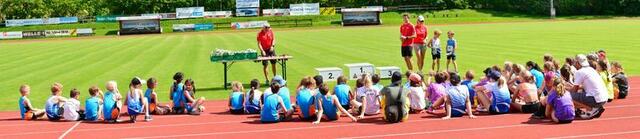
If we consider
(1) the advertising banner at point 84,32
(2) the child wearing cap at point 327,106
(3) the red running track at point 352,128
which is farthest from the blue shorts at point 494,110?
(1) the advertising banner at point 84,32

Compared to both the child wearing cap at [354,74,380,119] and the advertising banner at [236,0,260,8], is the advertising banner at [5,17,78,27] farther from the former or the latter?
the child wearing cap at [354,74,380,119]

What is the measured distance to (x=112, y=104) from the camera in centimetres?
1293

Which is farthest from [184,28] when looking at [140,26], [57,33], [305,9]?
[305,9]

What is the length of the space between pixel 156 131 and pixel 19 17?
4519 inches

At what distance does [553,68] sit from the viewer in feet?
48.2

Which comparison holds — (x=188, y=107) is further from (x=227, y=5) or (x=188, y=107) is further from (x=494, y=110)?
(x=227, y=5)

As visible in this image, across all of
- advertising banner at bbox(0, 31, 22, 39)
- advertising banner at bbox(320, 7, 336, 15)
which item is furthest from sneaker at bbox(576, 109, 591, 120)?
advertising banner at bbox(320, 7, 336, 15)

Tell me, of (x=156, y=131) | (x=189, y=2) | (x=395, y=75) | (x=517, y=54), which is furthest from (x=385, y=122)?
(x=189, y=2)

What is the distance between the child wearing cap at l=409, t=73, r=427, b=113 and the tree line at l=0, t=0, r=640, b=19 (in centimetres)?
9728

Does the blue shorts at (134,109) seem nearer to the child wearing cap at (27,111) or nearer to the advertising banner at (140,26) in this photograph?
the child wearing cap at (27,111)

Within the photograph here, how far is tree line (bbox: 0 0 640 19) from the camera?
10475cm

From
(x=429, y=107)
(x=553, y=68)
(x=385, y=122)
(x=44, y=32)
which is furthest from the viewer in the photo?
(x=44, y=32)

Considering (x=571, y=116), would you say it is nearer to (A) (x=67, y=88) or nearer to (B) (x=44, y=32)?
(A) (x=67, y=88)

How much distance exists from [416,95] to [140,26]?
7327cm
